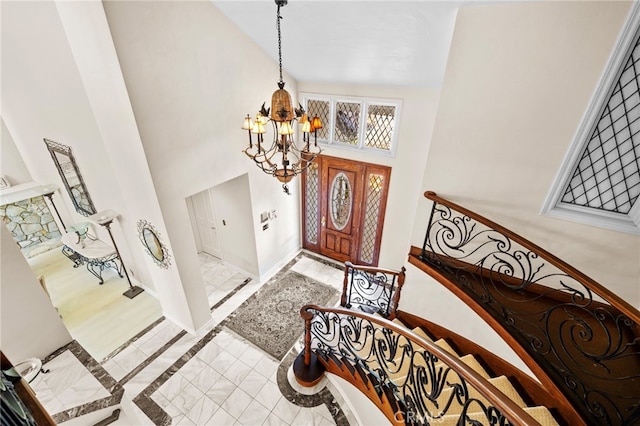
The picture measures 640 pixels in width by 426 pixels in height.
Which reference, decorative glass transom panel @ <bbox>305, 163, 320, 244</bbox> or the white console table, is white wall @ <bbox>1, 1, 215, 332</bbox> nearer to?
the white console table

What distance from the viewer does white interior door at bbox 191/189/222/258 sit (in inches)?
235

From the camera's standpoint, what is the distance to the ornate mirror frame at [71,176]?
15.9ft

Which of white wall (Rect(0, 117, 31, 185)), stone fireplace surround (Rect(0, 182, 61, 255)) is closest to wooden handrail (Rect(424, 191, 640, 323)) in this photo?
stone fireplace surround (Rect(0, 182, 61, 255))

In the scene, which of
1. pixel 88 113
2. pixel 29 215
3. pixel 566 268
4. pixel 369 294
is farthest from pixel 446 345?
pixel 29 215

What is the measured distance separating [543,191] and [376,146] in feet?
9.35

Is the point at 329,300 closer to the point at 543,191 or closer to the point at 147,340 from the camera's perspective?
the point at 147,340

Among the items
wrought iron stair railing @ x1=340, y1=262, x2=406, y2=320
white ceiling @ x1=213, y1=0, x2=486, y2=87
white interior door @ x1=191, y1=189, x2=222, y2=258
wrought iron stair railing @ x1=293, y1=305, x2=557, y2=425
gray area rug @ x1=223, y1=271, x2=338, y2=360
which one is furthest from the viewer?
white interior door @ x1=191, y1=189, x2=222, y2=258

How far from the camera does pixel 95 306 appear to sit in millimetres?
5148

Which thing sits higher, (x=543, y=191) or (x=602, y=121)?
(x=602, y=121)

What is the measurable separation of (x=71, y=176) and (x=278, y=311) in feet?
14.4

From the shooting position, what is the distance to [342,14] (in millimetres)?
3164

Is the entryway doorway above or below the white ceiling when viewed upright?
below

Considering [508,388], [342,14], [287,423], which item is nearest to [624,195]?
[508,388]

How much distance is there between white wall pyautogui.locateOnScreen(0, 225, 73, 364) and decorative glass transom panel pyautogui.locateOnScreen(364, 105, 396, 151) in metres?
5.04
